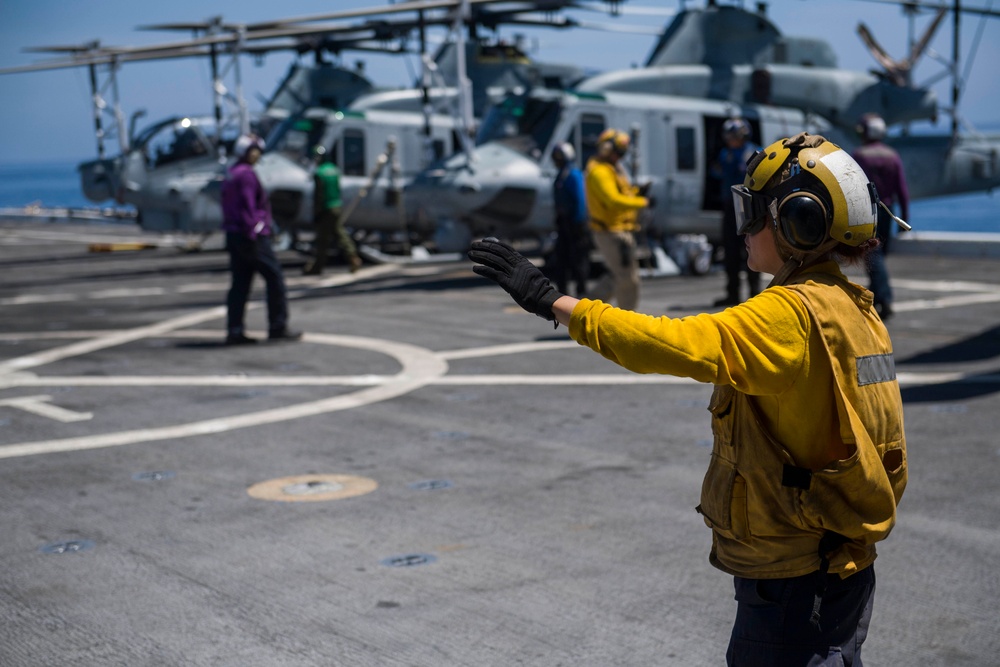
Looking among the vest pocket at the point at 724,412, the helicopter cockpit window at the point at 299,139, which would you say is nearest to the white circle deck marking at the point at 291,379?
the vest pocket at the point at 724,412

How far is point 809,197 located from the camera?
8.12 ft

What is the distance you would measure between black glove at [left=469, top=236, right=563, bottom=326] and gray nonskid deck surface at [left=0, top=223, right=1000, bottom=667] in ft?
5.85

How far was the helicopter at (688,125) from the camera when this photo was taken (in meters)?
16.3

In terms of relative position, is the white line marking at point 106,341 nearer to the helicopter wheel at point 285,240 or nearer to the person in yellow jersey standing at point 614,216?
the person in yellow jersey standing at point 614,216

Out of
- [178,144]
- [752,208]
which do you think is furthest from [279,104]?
[752,208]

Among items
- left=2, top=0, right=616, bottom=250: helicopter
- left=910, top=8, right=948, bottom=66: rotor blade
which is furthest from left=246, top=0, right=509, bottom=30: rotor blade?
left=910, top=8, right=948, bottom=66: rotor blade

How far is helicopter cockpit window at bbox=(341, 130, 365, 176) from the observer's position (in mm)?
20656

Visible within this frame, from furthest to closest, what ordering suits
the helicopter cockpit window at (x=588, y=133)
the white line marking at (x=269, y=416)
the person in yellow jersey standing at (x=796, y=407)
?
the helicopter cockpit window at (x=588, y=133), the white line marking at (x=269, y=416), the person in yellow jersey standing at (x=796, y=407)

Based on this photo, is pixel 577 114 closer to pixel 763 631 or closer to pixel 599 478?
pixel 599 478

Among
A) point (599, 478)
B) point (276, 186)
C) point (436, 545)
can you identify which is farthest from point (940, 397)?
point (276, 186)

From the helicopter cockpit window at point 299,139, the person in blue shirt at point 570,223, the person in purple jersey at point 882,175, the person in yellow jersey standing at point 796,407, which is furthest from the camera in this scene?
the helicopter cockpit window at point 299,139

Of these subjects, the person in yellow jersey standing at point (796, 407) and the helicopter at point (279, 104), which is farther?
the helicopter at point (279, 104)

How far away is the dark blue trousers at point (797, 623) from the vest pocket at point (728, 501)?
123 mm

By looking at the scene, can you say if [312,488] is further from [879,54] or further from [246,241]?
[879,54]
